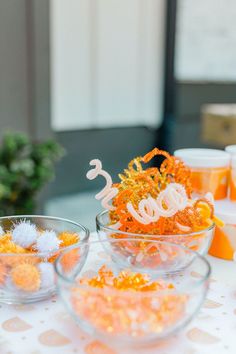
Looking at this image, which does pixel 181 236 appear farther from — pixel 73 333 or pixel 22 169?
pixel 22 169

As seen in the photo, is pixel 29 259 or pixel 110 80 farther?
pixel 110 80

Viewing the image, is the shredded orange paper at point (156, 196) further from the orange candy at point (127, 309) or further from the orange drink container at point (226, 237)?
the orange candy at point (127, 309)

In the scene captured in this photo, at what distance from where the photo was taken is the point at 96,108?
2920mm

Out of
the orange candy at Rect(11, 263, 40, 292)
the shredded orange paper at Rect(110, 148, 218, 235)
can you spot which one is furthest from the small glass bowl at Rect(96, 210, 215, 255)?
the orange candy at Rect(11, 263, 40, 292)

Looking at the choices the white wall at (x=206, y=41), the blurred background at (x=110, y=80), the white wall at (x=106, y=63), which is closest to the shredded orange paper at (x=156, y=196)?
the blurred background at (x=110, y=80)

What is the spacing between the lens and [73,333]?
20.6 inches

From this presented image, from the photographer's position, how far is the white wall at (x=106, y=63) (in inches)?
105

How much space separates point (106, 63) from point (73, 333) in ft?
8.25

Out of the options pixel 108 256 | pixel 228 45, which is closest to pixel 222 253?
pixel 108 256

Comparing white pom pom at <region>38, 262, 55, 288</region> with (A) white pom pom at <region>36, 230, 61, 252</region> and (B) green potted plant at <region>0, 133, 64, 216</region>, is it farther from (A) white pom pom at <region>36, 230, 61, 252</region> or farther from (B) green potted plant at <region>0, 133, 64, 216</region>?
(B) green potted plant at <region>0, 133, 64, 216</region>

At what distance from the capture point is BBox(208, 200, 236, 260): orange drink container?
75 centimetres

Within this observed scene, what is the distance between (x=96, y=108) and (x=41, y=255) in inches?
95.2

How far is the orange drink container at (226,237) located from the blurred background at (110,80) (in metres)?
1.55

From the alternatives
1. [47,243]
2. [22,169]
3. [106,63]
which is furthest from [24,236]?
[106,63]
